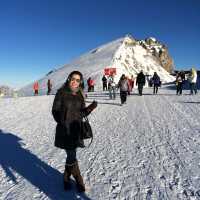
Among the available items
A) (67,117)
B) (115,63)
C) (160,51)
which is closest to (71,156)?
(67,117)

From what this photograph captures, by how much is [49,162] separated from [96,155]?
123cm

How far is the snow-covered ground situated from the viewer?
5.45 metres

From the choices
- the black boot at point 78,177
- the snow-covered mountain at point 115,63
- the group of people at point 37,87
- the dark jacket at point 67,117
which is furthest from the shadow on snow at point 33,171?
the snow-covered mountain at point 115,63

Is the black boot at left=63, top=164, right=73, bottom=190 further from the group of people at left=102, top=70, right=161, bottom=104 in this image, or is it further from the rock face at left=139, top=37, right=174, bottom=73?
the rock face at left=139, top=37, right=174, bottom=73

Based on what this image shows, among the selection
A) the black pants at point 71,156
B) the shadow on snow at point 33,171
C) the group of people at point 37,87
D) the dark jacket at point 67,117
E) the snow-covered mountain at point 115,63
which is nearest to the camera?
the dark jacket at point 67,117

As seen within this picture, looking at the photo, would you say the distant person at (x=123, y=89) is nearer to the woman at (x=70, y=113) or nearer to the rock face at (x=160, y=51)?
the woman at (x=70, y=113)

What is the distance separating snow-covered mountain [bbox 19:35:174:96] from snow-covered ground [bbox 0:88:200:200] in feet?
234

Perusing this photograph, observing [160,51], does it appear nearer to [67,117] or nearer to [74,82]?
[74,82]

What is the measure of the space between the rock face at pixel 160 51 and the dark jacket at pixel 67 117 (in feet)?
535

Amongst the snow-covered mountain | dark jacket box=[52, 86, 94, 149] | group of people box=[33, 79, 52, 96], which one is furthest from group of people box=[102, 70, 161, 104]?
the snow-covered mountain

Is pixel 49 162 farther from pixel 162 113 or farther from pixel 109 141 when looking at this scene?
pixel 162 113

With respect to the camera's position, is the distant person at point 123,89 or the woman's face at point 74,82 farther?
the distant person at point 123,89

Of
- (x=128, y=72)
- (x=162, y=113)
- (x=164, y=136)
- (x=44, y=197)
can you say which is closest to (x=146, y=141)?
(x=164, y=136)

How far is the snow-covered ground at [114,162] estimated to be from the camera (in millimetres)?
5454
